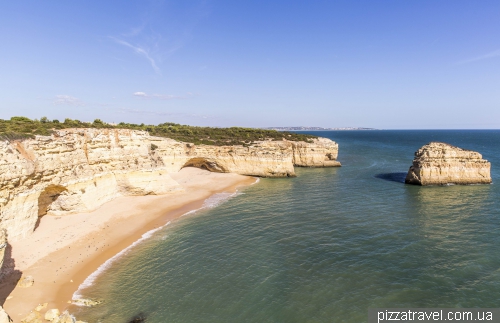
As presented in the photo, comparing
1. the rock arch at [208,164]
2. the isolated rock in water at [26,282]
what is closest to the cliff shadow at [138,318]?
the isolated rock in water at [26,282]

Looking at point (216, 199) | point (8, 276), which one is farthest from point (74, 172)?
point (216, 199)

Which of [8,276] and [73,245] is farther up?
[73,245]

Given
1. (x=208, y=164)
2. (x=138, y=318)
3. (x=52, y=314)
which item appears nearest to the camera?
(x=52, y=314)

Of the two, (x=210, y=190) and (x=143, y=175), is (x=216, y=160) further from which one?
(x=143, y=175)

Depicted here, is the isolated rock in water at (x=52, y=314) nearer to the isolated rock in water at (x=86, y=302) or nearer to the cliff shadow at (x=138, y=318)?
the isolated rock in water at (x=86, y=302)

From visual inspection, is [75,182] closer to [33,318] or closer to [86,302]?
[86,302]

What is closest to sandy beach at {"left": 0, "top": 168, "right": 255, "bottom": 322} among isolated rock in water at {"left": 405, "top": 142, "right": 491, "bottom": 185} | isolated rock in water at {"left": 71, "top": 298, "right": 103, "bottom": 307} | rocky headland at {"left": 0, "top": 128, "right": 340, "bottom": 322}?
rocky headland at {"left": 0, "top": 128, "right": 340, "bottom": 322}

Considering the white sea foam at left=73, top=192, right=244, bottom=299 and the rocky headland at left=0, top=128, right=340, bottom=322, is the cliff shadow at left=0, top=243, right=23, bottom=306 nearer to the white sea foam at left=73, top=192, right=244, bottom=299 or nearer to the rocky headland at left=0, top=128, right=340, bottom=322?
the rocky headland at left=0, top=128, right=340, bottom=322
